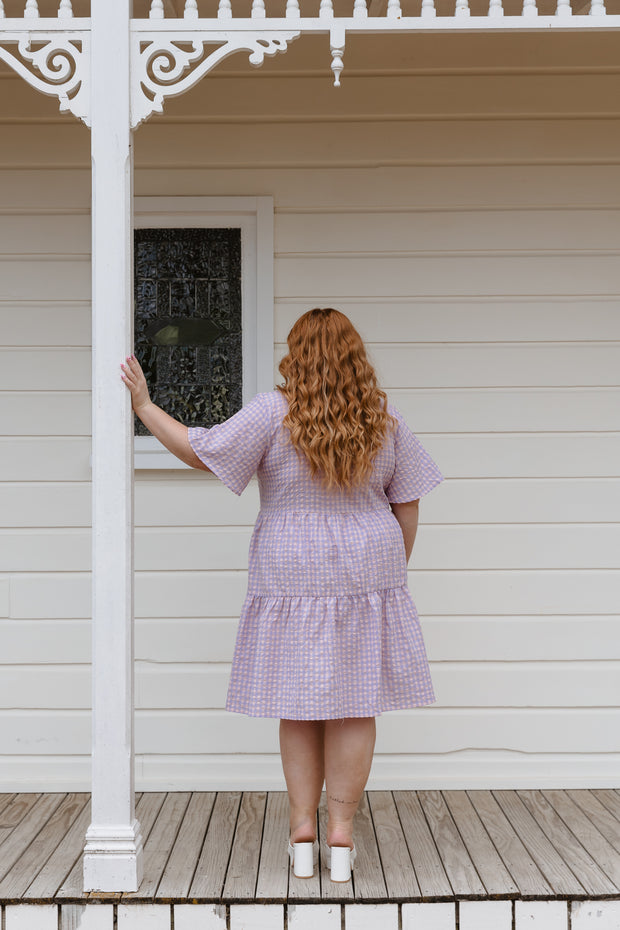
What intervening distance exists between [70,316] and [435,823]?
85.3 inches

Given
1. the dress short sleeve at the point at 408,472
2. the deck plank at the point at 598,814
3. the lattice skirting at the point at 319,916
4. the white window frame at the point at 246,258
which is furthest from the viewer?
the white window frame at the point at 246,258

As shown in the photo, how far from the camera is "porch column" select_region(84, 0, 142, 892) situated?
2602 millimetres

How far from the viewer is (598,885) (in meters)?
2.66

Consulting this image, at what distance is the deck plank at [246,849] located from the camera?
2.62 meters

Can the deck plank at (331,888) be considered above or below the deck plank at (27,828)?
above

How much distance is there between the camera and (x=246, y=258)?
357cm

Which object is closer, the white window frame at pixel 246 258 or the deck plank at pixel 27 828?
the deck plank at pixel 27 828

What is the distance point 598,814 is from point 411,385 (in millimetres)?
1603

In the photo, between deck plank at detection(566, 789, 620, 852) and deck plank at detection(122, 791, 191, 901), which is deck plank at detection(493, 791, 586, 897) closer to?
deck plank at detection(566, 789, 620, 852)

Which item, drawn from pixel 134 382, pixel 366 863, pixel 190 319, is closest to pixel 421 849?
pixel 366 863

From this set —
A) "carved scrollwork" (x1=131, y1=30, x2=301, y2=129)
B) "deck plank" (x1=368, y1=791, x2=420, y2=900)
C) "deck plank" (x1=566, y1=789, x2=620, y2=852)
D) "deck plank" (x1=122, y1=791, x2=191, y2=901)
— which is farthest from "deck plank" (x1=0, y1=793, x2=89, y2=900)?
"carved scrollwork" (x1=131, y1=30, x2=301, y2=129)

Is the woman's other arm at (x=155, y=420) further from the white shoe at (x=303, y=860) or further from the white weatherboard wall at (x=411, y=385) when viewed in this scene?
the white shoe at (x=303, y=860)

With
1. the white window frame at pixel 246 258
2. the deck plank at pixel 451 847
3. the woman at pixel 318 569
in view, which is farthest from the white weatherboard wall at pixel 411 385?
the woman at pixel 318 569

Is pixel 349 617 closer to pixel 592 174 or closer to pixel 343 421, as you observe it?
pixel 343 421
